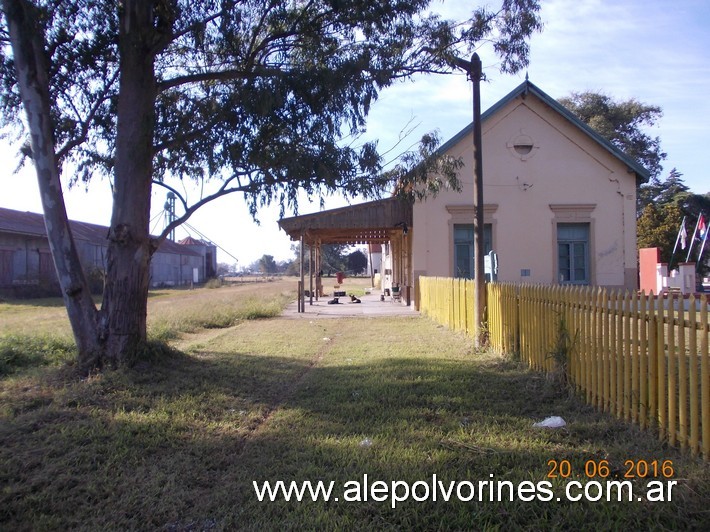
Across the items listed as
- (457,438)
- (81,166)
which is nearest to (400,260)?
(81,166)

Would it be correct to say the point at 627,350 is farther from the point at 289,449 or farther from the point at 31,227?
the point at 31,227

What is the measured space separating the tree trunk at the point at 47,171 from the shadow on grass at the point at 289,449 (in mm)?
729

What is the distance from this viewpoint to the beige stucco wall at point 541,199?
19.0 metres

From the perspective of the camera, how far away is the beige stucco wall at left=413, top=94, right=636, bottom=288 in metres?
19.0

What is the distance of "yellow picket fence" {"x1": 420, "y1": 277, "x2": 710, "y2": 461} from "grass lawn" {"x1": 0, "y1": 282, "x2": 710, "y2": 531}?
0.78 ft

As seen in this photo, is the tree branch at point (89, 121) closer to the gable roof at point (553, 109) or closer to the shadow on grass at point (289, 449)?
the shadow on grass at point (289, 449)

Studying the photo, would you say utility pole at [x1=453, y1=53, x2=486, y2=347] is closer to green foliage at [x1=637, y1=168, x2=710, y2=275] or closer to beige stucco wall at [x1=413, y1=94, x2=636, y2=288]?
beige stucco wall at [x1=413, y1=94, x2=636, y2=288]

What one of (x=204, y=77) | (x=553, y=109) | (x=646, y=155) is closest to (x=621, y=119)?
(x=646, y=155)

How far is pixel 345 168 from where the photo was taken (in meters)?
8.12

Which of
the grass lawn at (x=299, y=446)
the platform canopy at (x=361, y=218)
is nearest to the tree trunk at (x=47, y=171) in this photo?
the grass lawn at (x=299, y=446)

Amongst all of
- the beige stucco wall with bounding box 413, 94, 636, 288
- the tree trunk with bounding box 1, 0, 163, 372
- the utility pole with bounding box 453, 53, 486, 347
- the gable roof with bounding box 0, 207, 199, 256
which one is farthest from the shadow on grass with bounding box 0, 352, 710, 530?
the gable roof with bounding box 0, 207, 199, 256

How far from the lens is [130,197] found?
303 inches

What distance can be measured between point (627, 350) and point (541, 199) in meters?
14.7

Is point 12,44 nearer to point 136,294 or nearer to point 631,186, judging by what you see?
point 136,294
